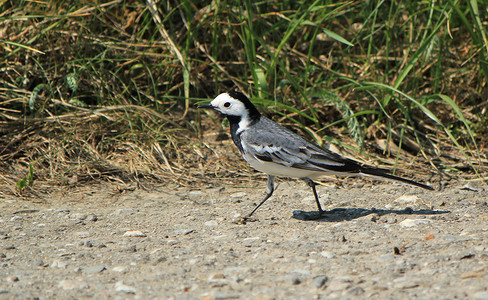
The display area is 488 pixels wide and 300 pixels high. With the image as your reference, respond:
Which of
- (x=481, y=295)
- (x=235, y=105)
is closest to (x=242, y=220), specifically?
(x=235, y=105)

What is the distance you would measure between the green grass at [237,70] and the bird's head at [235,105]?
2.03 ft

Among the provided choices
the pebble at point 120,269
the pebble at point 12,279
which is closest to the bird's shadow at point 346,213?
the pebble at point 120,269

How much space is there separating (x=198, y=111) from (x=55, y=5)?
186 cm

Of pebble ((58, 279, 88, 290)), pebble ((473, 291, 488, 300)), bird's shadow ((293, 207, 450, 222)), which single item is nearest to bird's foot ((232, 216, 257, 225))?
bird's shadow ((293, 207, 450, 222))

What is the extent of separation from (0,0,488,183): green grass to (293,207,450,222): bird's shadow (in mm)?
1065

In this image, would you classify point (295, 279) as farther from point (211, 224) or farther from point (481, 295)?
point (211, 224)

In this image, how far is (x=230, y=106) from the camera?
4652mm

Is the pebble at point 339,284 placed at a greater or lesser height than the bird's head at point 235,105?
lesser

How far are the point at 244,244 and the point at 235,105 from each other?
4.57 feet

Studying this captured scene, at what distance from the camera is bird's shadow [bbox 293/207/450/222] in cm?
422

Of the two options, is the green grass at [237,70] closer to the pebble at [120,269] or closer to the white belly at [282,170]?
the white belly at [282,170]

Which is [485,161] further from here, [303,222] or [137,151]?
[137,151]

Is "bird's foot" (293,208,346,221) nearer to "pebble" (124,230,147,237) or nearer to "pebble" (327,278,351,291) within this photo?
"pebble" (124,230,147,237)

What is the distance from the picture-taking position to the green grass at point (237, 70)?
555cm
